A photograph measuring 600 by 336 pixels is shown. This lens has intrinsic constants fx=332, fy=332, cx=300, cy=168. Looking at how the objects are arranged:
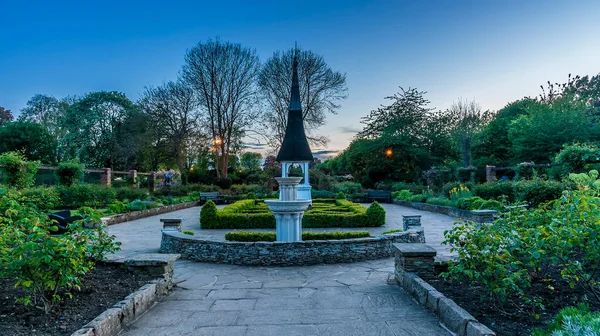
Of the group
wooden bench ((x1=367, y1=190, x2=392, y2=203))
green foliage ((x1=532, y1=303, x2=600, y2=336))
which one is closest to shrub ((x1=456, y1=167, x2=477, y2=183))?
wooden bench ((x1=367, y1=190, x2=392, y2=203))

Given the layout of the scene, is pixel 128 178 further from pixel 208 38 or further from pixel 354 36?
pixel 354 36

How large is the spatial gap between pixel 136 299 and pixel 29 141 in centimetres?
3108

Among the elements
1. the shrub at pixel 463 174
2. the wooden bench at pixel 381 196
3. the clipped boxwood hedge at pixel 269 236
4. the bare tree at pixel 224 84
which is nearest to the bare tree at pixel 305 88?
the bare tree at pixel 224 84

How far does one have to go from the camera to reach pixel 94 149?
27672 mm

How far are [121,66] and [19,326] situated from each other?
40.8 ft

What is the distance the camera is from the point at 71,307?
2955 mm

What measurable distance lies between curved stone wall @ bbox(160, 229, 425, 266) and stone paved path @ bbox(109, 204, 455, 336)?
19 centimetres

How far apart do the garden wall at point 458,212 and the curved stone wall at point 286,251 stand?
154 inches

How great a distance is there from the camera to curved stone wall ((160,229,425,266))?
5.52 meters

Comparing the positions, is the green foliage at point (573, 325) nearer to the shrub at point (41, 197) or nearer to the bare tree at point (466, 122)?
the shrub at point (41, 197)

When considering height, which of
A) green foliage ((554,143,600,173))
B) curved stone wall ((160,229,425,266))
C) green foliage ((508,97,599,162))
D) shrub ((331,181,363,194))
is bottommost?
curved stone wall ((160,229,425,266))

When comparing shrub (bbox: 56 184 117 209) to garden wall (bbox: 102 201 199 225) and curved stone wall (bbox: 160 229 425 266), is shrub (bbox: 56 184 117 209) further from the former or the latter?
curved stone wall (bbox: 160 229 425 266)

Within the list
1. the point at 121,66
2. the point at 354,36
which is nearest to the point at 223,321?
the point at 354,36

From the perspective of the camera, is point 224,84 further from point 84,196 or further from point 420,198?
point 420,198
